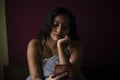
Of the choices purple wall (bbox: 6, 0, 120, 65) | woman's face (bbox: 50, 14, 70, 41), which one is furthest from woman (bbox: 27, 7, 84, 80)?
purple wall (bbox: 6, 0, 120, 65)

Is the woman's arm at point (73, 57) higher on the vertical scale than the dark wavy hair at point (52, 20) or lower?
lower

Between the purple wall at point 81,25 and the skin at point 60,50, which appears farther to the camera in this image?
the purple wall at point 81,25

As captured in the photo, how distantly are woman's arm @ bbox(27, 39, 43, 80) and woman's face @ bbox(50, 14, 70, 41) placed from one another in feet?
0.49

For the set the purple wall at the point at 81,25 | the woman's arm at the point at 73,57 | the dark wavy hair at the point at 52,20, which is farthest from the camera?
the purple wall at the point at 81,25

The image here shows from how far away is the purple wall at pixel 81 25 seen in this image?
1.83 meters

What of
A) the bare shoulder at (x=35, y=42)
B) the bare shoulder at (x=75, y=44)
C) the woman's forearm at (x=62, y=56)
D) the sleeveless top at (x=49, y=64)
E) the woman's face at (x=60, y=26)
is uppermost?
the woman's face at (x=60, y=26)

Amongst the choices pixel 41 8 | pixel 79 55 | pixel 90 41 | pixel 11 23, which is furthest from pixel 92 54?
pixel 11 23

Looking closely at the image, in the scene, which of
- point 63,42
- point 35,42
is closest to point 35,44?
point 35,42

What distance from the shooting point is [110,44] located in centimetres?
190

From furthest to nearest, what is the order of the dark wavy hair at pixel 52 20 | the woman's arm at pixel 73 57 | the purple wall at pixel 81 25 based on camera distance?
the purple wall at pixel 81 25, the dark wavy hair at pixel 52 20, the woman's arm at pixel 73 57

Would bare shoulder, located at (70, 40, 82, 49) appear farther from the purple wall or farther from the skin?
the purple wall

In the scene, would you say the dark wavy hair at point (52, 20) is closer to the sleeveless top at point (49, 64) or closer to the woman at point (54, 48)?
the woman at point (54, 48)

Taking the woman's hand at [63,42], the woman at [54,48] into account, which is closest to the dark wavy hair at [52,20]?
the woman at [54,48]

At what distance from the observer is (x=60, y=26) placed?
141 cm
